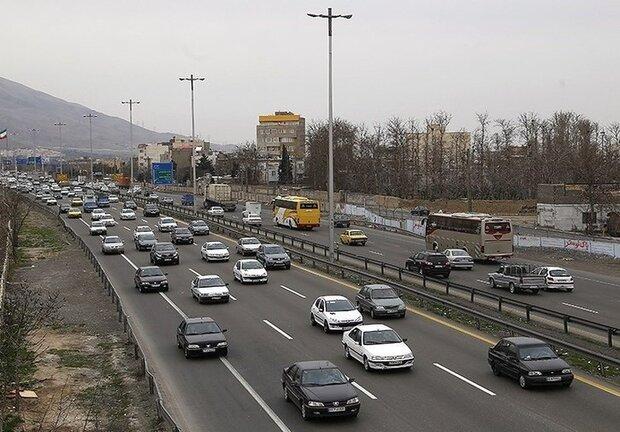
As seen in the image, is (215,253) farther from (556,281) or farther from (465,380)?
(465,380)

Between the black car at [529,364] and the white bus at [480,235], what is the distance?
1196 inches

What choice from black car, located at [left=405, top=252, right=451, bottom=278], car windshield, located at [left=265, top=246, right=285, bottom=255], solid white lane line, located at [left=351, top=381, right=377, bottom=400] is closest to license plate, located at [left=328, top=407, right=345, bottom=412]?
solid white lane line, located at [left=351, top=381, right=377, bottom=400]

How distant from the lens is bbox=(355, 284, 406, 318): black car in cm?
3009

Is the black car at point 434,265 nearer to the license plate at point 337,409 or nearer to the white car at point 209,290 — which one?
the white car at point 209,290

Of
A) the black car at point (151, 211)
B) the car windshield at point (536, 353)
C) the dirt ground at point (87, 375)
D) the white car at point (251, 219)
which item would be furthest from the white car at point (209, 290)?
the black car at point (151, 211)

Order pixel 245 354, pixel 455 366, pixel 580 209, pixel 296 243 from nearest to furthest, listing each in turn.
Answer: pixel 455 366 < pixel 245 354 < pixel 296 243 < pixel 580 209

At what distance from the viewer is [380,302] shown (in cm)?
3036

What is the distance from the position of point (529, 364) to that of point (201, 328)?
10.5m

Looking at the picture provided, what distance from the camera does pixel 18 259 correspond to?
181 ft

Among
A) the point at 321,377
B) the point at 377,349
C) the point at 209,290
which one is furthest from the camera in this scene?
the point at 209,290

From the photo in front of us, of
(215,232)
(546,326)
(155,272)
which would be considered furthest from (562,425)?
(215,232)

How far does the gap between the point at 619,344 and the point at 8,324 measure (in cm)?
2011

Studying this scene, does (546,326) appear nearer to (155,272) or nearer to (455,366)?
(455,366)

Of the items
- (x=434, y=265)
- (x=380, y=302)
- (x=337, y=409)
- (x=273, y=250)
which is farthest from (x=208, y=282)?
(x=337, y=409)
